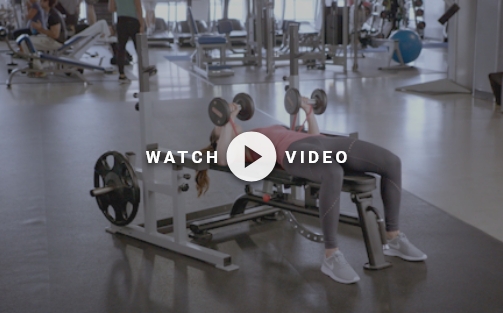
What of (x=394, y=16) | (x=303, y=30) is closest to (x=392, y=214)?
(x=394, y=16)

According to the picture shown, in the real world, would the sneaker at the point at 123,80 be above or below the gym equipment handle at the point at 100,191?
above

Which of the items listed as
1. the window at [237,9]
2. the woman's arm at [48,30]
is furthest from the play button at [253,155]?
the window at [237,9]

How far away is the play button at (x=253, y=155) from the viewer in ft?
7.63

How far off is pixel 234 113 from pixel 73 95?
452 cm

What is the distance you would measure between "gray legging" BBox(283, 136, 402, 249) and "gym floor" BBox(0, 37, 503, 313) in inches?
7.9

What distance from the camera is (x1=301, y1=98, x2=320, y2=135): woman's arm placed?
254 centimetres

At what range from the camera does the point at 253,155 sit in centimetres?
236

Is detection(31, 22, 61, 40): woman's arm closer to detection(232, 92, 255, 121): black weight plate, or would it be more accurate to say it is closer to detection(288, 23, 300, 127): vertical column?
detection(288, 23, 300, 127): vertical column

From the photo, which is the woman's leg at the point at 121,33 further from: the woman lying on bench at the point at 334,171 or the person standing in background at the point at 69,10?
the woman lying on bench at the point at 334,171

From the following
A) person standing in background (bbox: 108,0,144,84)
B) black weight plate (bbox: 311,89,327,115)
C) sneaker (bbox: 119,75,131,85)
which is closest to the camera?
black weight plate (bbox: 311,89,327,115)

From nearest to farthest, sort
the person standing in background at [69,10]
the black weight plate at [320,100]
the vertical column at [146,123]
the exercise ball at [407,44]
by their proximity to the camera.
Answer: the vertical column at [146,123] < the black weight plate at [320,100] < the exercise ball at [407,44] < the person standing in background at [69,10]

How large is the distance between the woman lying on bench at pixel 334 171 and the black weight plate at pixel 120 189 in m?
0.29

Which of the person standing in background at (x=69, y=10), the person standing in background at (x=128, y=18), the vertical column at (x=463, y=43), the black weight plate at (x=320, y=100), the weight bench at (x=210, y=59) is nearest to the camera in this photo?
the black weight plate at (x=320, y=100)

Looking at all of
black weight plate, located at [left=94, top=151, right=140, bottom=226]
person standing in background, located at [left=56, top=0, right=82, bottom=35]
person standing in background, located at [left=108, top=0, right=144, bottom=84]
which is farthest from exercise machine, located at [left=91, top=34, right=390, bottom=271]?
person standing in background, located at [left=56, top=0, right=82, bottom=35]
